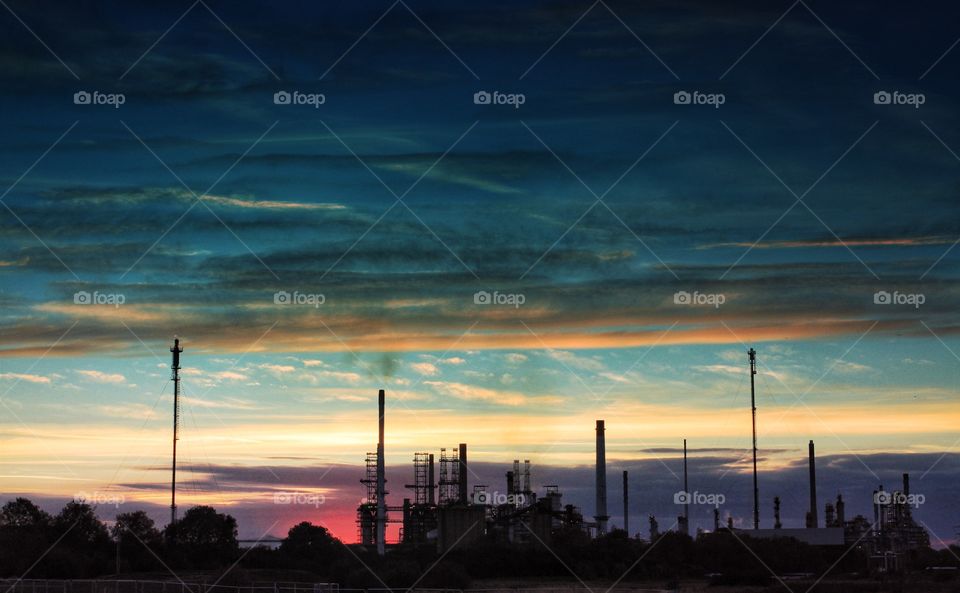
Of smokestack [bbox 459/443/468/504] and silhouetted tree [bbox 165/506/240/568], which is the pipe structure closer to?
smokestack [bbox 459/443/468/504]

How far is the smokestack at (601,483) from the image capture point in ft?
306

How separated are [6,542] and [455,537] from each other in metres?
29.8

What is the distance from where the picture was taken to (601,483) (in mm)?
94375

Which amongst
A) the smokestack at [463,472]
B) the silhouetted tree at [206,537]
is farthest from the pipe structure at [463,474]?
the silhouetted tree at [206,537]

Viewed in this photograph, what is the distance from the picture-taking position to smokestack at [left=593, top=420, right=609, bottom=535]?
3671 inches

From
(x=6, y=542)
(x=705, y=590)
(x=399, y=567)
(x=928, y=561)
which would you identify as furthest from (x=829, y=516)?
(x=6, y=542)

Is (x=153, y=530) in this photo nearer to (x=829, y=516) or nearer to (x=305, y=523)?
(x=305, y=523)

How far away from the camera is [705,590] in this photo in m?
65.5

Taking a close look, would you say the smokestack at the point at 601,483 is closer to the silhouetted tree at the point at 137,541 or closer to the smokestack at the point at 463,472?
the smokestack at the point at 463,472

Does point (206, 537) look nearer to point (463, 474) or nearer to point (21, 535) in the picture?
point (21, 535)

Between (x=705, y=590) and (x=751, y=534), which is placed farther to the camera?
(x=751, y=534)

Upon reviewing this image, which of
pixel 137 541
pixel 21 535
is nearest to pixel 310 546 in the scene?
pixel 137 541

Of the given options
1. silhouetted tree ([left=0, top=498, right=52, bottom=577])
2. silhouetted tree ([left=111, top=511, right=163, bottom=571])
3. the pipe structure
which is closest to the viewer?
silhouetted tree ([left=0, top=498, right=52, bottom=577])

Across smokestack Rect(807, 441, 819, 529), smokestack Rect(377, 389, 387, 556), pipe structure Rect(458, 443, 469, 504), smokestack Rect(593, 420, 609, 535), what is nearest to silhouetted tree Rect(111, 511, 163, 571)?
smokestack Rect(377, 389, 387, 556)
